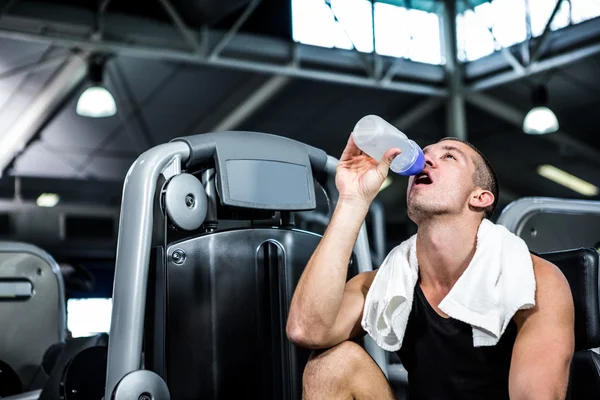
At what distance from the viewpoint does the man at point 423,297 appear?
1.61m

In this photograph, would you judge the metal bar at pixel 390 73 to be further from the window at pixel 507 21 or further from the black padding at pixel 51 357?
the black padding at pixel 51 357

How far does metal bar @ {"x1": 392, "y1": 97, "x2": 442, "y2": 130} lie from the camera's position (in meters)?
7.96

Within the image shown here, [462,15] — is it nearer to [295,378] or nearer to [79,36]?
[79,36]

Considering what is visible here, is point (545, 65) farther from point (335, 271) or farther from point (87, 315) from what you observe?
A: point (335, 271)

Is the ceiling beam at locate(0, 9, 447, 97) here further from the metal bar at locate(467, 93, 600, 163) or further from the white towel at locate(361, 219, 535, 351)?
the white towel at locate(361, 219, 535, 351)

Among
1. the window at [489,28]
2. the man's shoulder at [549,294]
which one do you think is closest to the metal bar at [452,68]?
the window at [489,28]

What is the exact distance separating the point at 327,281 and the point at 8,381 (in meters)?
1.43

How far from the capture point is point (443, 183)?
1.68m

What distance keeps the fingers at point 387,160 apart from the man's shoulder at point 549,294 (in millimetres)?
376

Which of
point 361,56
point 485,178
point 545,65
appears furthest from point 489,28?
point 485,178

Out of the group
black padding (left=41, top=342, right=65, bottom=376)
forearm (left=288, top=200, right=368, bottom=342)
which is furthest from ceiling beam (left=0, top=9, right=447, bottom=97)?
forearm (left=288, top=200, right=368, bottom=342)

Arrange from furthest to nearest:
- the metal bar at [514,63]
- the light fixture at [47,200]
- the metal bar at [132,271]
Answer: the light fixture at [47,200]
the metal bar at [514,63]
the metal bar at [132,271]

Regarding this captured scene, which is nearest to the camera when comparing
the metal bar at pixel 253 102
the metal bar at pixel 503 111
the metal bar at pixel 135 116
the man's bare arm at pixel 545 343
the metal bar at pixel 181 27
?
the man's bare arm at pixel 545 343

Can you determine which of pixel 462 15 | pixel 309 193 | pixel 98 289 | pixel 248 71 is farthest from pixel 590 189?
pixel 309 193
